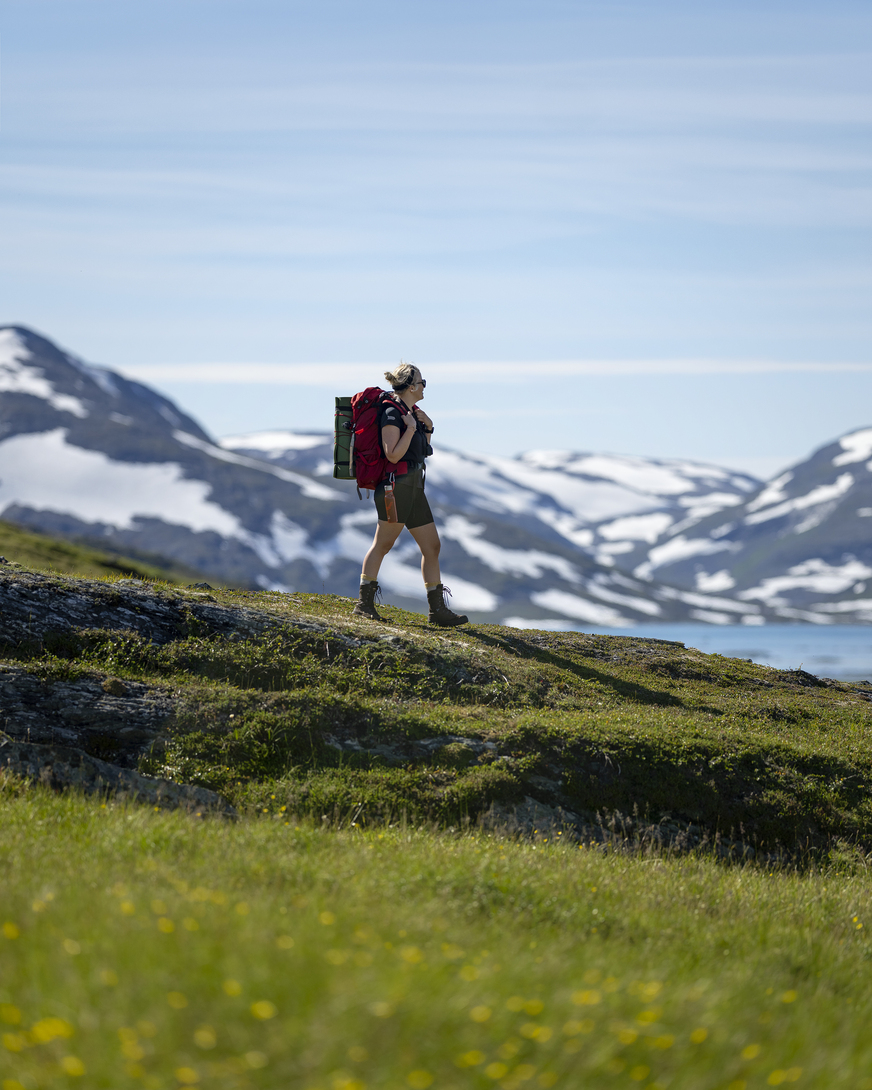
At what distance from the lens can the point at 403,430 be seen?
16531 mm

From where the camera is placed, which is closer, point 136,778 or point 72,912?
point 72,912

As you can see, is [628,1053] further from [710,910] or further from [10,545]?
[10,545]

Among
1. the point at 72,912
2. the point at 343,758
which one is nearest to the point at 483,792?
the point at 343,758

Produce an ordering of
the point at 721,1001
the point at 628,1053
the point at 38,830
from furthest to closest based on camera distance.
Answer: the point at 38,830 → the point at 721,1001 → the point at 628,1053

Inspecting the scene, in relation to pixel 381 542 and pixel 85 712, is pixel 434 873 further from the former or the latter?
pixel 381 542

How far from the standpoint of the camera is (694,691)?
17609mm

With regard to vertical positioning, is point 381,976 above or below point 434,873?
above

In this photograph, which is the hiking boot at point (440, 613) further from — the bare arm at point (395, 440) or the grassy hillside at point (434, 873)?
the bare arm at point (395, 440)

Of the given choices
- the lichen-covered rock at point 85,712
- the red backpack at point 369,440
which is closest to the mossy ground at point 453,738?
the lichen-covered rock at point 85,712

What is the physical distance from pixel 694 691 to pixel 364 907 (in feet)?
40.1

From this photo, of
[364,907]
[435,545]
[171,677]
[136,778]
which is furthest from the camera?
[435,545]

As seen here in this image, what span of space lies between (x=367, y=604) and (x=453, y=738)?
523 cm

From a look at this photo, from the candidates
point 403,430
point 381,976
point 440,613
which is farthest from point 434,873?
point 440,613

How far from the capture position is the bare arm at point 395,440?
53.6ft
